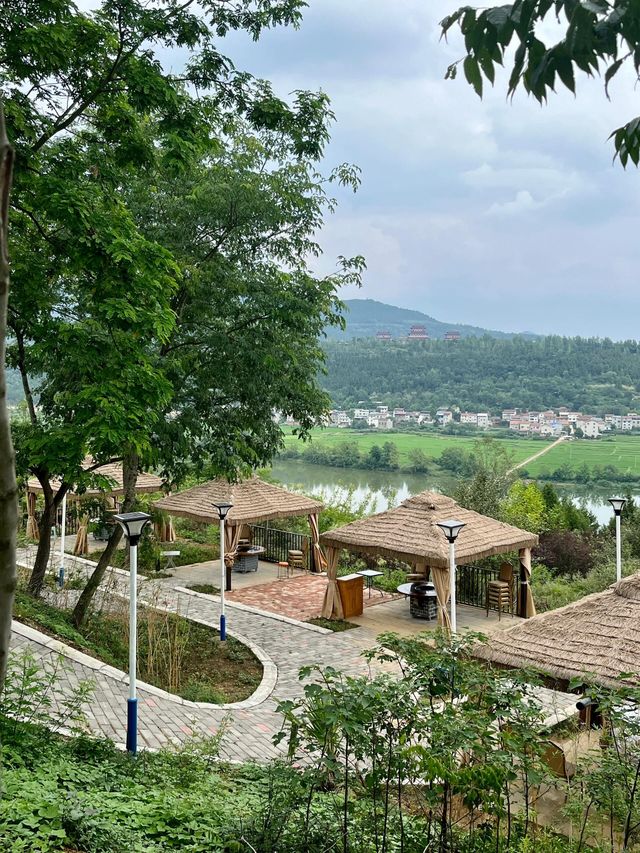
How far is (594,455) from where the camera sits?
41.7 m

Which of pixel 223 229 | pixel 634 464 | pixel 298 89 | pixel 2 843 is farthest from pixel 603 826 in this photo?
pixel 634 464

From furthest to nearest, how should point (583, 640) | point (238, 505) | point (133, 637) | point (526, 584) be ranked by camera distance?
point (238, 505)
point (526, 584)
point (133, 637)
point (583, 640)

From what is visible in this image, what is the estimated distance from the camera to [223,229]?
39.8 ft

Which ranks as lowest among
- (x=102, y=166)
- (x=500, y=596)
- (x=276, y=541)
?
(x=276, y=541)

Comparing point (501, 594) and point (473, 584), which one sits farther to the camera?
point (473, 584)

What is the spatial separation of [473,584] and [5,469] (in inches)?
611

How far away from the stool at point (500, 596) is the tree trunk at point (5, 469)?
46.0 feet

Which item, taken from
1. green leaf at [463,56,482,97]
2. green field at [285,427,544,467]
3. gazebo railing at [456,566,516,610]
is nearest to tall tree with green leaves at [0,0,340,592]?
green leaf at [463,56,482,97]

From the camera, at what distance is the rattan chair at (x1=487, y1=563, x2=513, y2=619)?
1455 centimetres

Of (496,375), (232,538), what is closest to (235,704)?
(232,538)

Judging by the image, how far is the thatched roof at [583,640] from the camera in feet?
21.9

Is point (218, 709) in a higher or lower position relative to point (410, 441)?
lower

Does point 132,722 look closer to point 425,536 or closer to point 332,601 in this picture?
point 425,536

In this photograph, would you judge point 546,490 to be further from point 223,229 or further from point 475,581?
point 223,229
